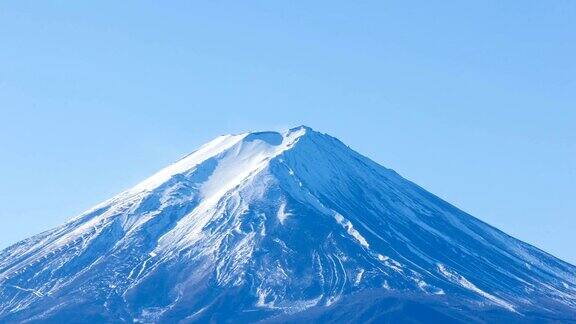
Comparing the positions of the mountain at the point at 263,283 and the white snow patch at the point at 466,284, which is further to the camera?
the white snow patch at the point at 466,284

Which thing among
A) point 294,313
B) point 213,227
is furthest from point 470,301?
point 213,227

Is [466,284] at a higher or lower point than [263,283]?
higher

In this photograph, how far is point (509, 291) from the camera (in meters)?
191

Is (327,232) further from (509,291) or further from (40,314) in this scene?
(40,314)

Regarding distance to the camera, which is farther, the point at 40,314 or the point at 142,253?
the point at 142,253

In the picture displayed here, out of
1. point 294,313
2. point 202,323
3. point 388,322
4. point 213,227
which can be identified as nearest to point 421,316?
point 388,322

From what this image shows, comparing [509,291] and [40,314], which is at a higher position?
[509,291]

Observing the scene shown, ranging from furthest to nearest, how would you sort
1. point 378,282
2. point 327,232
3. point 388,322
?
point 327,232, point 378,282, point 388,322

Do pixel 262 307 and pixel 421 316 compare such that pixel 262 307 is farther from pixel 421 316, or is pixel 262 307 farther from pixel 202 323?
pixel 421 316

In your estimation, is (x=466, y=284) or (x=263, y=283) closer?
(x=263, y=283)

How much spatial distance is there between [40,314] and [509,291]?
5924 centimetres

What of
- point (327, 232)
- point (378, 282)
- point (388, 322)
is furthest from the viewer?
point (327, 232)

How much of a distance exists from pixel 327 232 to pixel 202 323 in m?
31.2

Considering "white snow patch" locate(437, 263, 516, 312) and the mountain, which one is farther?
"white snow patch" locate(437, 263, 516, 312)
